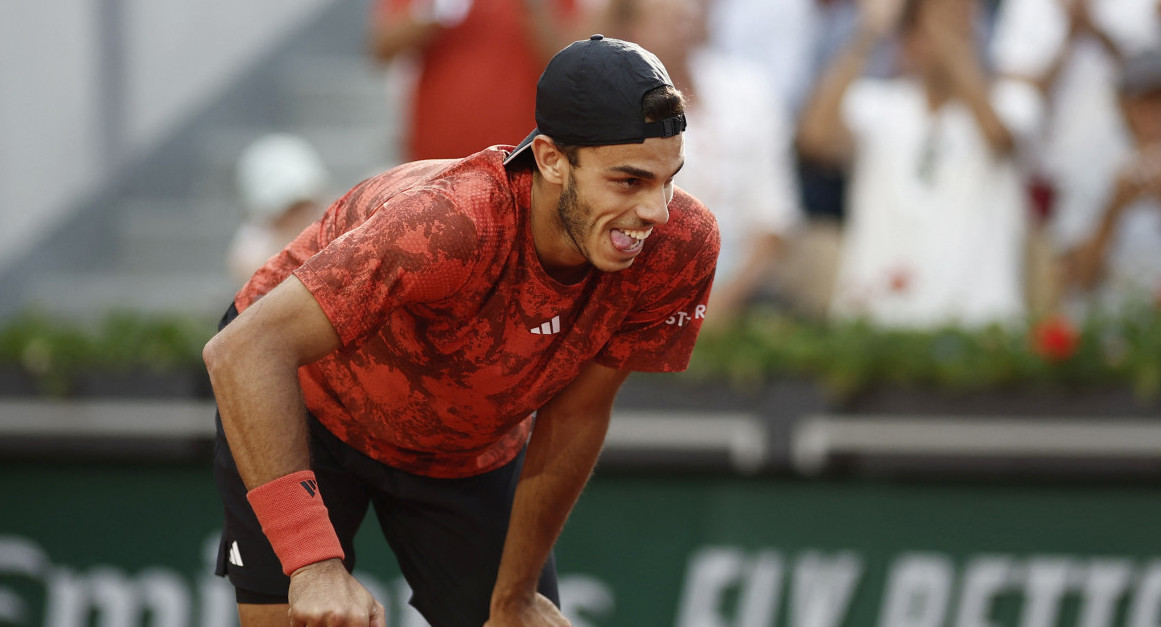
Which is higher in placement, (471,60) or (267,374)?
(267,374)

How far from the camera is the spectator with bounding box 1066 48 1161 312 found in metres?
5.86

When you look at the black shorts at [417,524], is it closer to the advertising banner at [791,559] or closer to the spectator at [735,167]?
the advertising banner at [791,559]

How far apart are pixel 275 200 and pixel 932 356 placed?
9.27ft

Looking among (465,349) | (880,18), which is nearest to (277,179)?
(880,18)

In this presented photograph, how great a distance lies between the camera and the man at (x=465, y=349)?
2.82 metres

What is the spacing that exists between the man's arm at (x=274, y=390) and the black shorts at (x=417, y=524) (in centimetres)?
75

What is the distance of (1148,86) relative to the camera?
5.85 metres

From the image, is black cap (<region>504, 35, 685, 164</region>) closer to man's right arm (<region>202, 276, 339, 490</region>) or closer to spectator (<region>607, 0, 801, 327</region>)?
man's right arm (<region>202, 276, 339, 490</region>)

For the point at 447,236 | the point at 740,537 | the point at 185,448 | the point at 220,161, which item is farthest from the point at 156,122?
the point at 447,236

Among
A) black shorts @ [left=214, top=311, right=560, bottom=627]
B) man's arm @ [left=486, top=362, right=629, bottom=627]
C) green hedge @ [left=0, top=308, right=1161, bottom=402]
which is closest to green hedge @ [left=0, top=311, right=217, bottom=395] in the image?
green hedge @ [left=0, top=308, right=1161, bottom=402]

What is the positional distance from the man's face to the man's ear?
Result: 2 centimetres

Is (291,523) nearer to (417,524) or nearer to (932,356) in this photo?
(417,524)

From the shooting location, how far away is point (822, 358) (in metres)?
5.39

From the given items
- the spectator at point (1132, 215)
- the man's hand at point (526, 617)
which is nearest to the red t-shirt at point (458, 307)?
the man's hand at point (526, 617)
